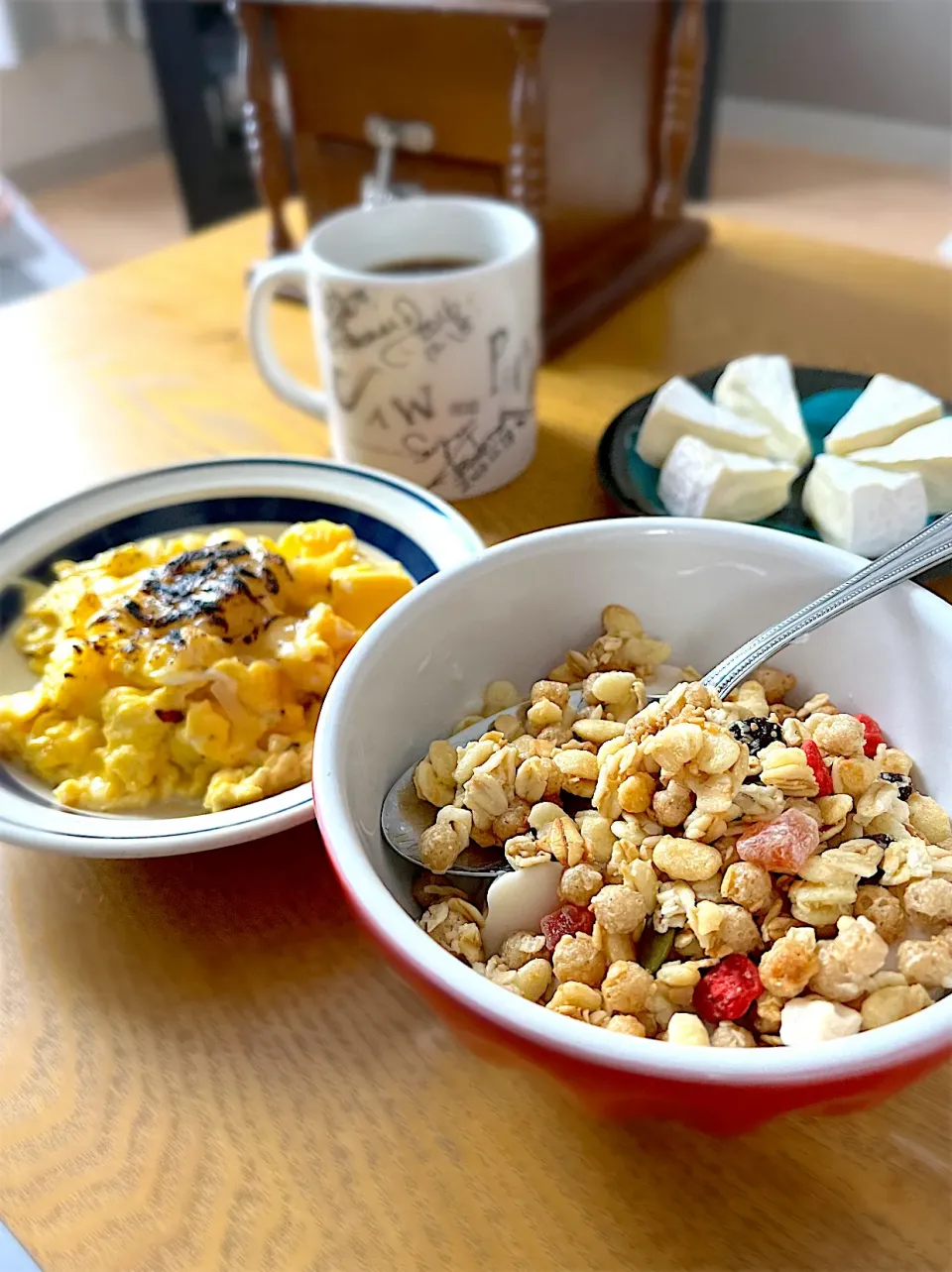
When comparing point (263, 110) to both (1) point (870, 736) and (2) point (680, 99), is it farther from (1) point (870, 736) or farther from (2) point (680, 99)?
(1) point (870, 736)

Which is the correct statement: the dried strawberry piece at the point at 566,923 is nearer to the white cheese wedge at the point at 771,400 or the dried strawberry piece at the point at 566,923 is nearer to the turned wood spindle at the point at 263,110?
the white cheese wedge at the point at 771,400

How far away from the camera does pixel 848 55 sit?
2531mm

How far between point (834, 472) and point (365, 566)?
10.3 inches

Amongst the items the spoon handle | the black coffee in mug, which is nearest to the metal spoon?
the spoon handle

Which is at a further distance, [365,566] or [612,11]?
[612,11]

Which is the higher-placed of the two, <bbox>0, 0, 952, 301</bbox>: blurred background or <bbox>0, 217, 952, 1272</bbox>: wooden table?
<bbox>0, 217, 952, 1272</bbox>: wooden table

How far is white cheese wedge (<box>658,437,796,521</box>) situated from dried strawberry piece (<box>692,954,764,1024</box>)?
30 centimetres

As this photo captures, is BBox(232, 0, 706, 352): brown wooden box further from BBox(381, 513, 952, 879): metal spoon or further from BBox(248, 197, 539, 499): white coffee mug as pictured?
BBox(381, 513, 952, 879): metal spoon

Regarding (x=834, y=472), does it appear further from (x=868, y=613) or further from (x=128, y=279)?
Result: (x=128, y=279)

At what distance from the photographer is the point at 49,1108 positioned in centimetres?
39

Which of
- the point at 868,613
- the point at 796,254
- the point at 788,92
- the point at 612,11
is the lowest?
the point at 788,92

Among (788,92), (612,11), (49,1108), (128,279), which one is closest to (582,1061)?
(49,1108)

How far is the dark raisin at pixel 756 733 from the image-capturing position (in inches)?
15.8

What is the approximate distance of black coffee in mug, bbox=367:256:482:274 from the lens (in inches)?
28.2
